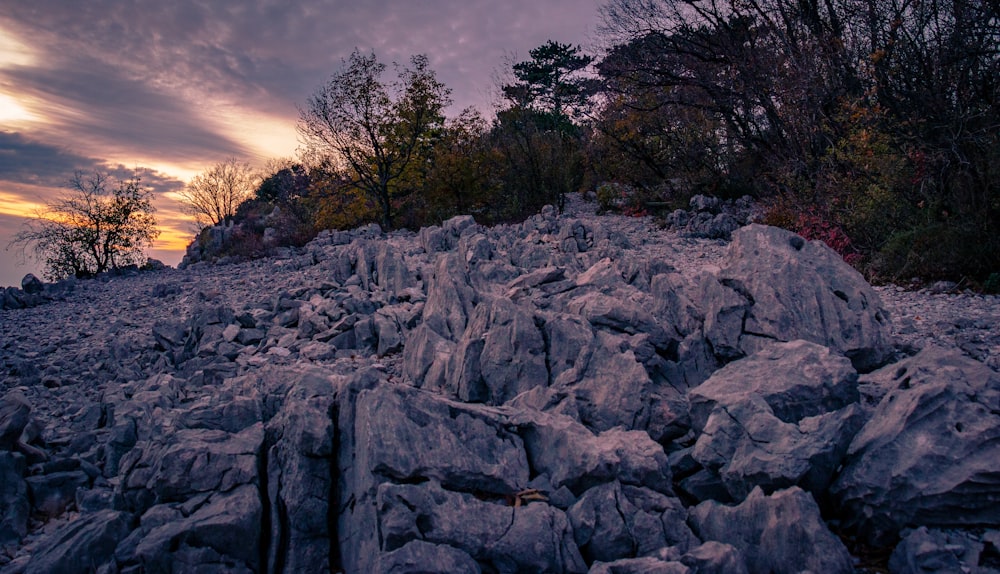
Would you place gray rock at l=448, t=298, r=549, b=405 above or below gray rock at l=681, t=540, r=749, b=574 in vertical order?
above

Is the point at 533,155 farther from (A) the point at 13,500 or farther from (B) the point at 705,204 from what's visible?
(A) the point at 13,500

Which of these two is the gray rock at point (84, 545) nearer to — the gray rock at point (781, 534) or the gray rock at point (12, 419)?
the gray rock at point (12, 419)

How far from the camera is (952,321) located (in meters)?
9.79

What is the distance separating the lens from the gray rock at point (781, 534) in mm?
4293

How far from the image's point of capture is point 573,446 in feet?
18.5

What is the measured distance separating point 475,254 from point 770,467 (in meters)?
11.8

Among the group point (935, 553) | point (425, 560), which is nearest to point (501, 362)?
point (425, 560)

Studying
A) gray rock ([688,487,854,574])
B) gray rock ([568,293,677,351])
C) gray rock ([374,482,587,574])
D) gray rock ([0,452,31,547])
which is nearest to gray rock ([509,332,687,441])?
gray rock ([568,293,677,351])

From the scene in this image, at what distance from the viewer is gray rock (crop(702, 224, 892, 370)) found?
793 cm

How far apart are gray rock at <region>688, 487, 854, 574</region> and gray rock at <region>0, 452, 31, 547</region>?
789cm

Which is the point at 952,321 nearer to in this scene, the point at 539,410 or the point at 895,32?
the point at 539,410

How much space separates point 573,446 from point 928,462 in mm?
3257

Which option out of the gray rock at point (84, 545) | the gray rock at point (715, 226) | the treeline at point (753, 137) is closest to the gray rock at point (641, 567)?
the gray rock at point (84, 545)

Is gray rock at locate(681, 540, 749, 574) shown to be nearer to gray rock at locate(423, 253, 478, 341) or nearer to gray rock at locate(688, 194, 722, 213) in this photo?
gray rock at locate(423, 253, 478, 341)
